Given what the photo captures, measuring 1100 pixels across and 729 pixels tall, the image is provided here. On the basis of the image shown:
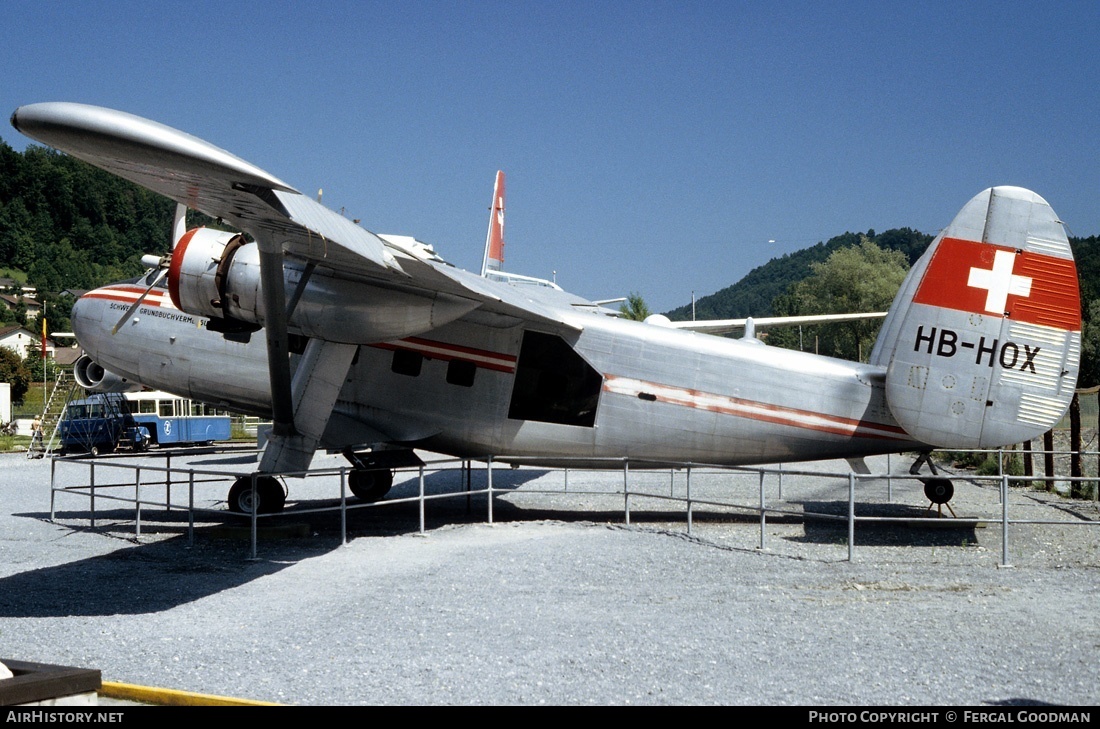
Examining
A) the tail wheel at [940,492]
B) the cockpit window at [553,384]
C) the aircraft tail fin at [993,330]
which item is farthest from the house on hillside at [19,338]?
the aircraft tail fin at [993,330]

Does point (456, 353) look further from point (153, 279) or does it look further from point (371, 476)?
point (153, 279)

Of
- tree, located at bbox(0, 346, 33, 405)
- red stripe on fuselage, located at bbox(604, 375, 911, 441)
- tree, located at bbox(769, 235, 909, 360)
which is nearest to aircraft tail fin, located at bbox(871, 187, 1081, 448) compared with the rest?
red stripe on fuselage, located at bbox(604, 375, 911, 441)

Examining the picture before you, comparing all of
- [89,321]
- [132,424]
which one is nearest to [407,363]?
[89,321]

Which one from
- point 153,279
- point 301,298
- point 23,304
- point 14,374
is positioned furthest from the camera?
point 23,304

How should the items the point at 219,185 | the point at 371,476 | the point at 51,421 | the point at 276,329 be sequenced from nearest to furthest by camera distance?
1. the point at 219,185
2. the point at 276,329
3. the point at 371,476
4. the point at 51,421

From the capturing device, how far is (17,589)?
28.4 feet

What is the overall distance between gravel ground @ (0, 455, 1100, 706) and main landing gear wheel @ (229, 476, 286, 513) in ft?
1.91

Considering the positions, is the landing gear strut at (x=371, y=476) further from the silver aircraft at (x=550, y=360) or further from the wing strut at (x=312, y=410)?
the wing strut at (x=312, y=410)

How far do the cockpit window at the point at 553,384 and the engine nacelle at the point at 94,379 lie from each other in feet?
42.3

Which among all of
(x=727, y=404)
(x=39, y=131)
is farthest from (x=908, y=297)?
(x=39, y=131)

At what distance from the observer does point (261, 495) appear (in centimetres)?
1260

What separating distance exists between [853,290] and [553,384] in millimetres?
53579

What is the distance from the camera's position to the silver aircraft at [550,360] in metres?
11.1

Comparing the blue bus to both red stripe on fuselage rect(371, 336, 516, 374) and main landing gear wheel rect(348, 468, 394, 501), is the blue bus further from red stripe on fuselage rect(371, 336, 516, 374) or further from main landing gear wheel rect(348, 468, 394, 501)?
red stripe on fuselage rect(371, 336, 516, 374)
